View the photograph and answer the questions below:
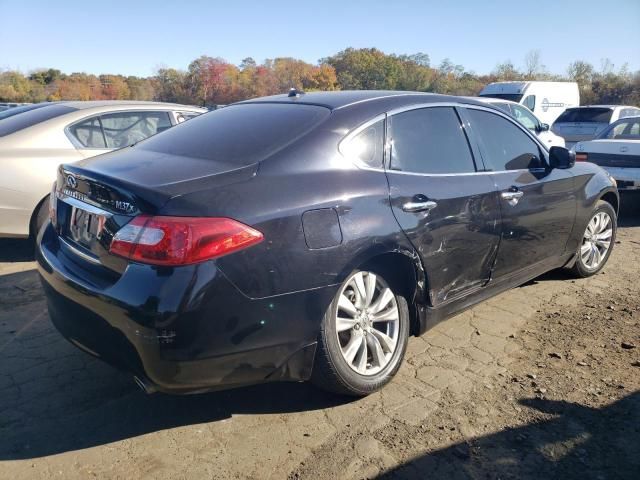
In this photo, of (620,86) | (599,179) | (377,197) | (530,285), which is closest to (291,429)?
(377,197)

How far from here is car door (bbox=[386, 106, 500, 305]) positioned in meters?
3.09

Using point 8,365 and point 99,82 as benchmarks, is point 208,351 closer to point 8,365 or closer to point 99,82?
point 8,365

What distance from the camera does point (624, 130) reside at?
29.1ft

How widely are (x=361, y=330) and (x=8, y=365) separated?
7.11ft

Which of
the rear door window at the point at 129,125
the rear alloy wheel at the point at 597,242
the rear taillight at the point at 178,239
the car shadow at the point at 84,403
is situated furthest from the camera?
the rear door window at the point at 129,125

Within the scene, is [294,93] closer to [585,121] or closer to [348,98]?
[348,98]

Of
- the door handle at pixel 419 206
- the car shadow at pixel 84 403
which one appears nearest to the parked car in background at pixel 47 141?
the car shadow at pixel 84 403

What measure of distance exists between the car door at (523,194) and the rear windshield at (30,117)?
4.21 meters

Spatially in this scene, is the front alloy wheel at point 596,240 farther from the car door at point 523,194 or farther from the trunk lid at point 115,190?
the trunk lid at point 115,190

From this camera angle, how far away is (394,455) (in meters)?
2.51

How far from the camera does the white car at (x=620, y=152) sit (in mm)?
7664

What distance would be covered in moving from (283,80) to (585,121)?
36227mm

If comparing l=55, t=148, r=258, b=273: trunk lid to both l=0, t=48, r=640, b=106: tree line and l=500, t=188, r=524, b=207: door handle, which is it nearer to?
l=500, t=188, r=524, b=207: door handle

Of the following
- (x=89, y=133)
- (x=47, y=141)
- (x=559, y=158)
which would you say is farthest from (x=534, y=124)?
(x=47, y=141)
